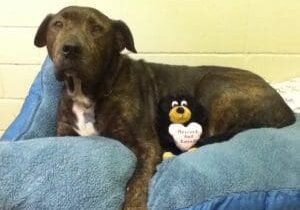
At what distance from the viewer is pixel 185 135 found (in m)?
2.22

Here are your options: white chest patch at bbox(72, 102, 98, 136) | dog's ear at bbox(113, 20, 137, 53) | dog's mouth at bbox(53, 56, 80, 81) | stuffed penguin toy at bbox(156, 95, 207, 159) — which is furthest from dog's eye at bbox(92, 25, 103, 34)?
stuffed penguin toy at bbox(156, 95, 207, 159)

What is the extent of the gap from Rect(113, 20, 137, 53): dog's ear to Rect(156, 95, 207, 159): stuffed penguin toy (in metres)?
0.30

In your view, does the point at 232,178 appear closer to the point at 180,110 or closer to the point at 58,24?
the point at 180,110

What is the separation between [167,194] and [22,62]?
1.59m

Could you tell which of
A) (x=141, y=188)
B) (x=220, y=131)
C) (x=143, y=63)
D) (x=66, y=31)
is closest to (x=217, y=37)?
(x=143, y=63)

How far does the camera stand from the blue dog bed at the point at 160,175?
1.65 meters

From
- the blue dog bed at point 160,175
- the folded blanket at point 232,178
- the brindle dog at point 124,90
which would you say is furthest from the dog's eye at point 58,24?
the folded blanket at point 232,178

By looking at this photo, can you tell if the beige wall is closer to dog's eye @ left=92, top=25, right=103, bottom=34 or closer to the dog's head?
the dog's head

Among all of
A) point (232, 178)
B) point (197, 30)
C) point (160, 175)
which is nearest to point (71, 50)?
point (160, 175)

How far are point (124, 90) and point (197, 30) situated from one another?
705 millimetres

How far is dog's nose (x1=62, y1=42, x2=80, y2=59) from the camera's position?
1.99m

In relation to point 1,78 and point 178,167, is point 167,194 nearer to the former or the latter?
point 178,167

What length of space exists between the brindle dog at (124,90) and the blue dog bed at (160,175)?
20 centimetres

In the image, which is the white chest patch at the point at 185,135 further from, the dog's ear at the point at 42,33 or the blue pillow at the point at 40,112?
the dog's ear at the point at 42,33
